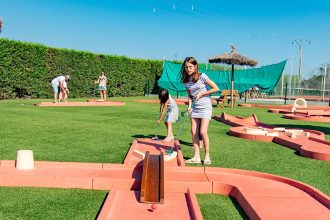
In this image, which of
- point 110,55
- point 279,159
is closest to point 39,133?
point 279,159

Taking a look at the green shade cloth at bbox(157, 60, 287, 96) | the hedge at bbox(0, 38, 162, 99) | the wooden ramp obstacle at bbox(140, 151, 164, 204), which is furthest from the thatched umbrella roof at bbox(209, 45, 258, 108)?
the wooden ramp obstacle at bbox(140, 151, 164, 204)

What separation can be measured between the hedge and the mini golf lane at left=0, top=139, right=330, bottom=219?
17882mm

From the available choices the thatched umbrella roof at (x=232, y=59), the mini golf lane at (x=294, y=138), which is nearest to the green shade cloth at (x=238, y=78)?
the thatched umbrella roof at (x=232, y=59)

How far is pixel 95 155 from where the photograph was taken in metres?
6.40

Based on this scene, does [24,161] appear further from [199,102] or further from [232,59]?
[232,59]

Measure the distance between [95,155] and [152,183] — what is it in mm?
2183

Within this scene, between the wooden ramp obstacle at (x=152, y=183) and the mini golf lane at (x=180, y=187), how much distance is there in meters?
0.10

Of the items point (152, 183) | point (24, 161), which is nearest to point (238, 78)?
point (24, 161)

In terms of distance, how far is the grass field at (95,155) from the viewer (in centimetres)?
390

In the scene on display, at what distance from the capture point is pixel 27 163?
17.0ft

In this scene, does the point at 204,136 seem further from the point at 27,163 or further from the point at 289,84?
the point at 289,84

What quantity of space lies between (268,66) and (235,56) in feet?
25.2

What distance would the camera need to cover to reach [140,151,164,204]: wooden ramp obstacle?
4.19 meters

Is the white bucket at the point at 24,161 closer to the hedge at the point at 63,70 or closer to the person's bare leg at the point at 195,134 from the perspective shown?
the person's bare leg at the point at 195,134
